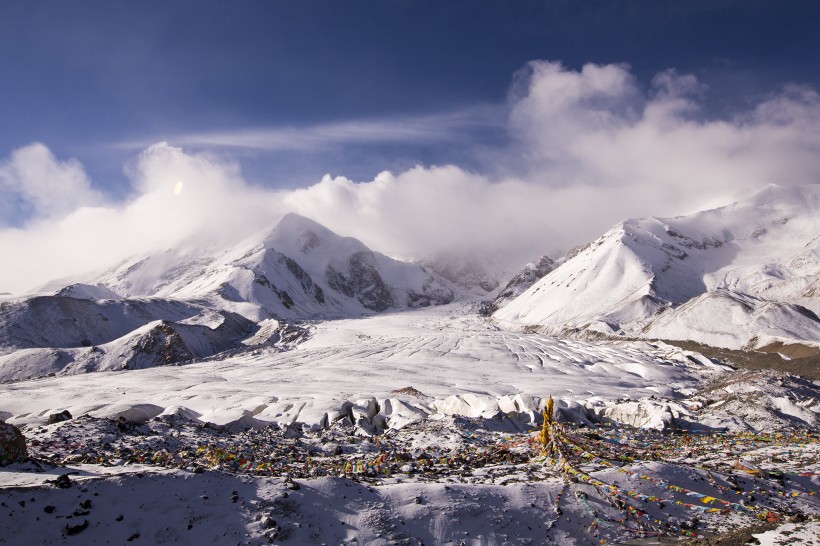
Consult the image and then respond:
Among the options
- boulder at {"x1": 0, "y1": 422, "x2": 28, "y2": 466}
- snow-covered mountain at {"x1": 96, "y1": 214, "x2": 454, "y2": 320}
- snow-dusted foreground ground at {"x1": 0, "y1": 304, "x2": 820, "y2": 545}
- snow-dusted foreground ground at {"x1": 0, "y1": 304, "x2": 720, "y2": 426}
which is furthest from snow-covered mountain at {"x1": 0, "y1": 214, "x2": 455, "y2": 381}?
boulder at {"x1": 0, "y1": 422, "x2": 28, "y2": 466}

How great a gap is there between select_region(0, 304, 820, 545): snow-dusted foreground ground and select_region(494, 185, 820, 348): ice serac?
4767 cm

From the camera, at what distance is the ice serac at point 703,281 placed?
7394 cm

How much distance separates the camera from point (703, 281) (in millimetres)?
123125

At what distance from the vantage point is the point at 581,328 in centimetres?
9281

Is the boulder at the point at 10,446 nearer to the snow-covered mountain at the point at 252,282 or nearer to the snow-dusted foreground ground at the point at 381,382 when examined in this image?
the snow-dusted foreground ground at the point at 381,382

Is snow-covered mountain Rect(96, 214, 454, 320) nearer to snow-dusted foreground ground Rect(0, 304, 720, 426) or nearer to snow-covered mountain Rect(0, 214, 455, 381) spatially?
snow-covered mountain Rect(0, 214, 455, 381)

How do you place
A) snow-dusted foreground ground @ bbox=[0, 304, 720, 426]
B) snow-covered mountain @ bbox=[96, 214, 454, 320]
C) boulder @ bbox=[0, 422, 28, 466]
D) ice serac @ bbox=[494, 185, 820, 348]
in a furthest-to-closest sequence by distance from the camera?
snow-covered mountain @ bbox=[96, 214, 454, 320] < ice serac @ bbox=[494, 185, 820, 348] < snow-dusted foreground ground @ bbox=[0, 304, 720, 426] < boulder @ bbox=[0, 422, 28, 466]

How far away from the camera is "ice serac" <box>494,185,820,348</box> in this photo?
7394 cm

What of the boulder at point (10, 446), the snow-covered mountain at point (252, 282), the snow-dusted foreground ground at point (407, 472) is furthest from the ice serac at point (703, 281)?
the boulder at point (10, 446)

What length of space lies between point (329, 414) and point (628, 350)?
5157 cm

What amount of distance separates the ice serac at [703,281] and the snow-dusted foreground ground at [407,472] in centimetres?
4767

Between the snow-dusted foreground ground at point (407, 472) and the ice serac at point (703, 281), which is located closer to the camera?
the snow-dusted foreground ground at point (407, 472)

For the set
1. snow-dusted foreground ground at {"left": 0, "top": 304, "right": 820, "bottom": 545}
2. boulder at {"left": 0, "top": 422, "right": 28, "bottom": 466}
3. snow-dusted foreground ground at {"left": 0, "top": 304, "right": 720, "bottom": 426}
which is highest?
boulder at {"left": 0, "top": 422, "right": 28, "bottom": 466}

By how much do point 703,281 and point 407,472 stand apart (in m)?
134
